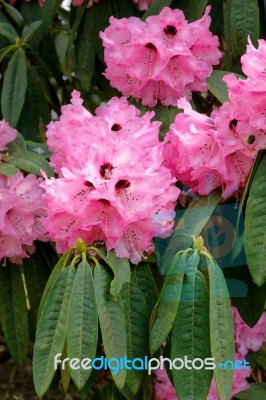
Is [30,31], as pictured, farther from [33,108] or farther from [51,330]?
[51,330]

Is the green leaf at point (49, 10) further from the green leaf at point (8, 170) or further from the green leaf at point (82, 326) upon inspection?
the green leaf at point (82, 326)

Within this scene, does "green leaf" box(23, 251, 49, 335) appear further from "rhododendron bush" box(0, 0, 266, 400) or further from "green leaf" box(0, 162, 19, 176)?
"green leaf" box(0, 162, 19, 176)

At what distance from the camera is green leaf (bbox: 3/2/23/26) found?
7.75 ft

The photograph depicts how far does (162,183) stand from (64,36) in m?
1.32

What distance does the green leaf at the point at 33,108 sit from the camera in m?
2.19

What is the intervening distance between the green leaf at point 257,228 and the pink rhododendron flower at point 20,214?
22.1 inches

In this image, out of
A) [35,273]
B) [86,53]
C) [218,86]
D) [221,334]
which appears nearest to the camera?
[221,334]

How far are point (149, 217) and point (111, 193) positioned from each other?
88 mm

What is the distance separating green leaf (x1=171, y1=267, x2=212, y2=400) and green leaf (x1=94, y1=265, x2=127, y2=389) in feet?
0.25

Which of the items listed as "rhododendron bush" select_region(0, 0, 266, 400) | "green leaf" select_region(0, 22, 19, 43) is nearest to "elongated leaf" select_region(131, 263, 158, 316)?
"rhododendron bush" select_region(0, 0, 266, 400)

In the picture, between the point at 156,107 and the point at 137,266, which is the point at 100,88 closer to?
the point at 156,107

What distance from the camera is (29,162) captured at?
1.61 m

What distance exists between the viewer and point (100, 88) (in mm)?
2217

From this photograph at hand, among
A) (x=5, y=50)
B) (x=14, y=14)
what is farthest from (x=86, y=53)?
(x=14, y=14)
